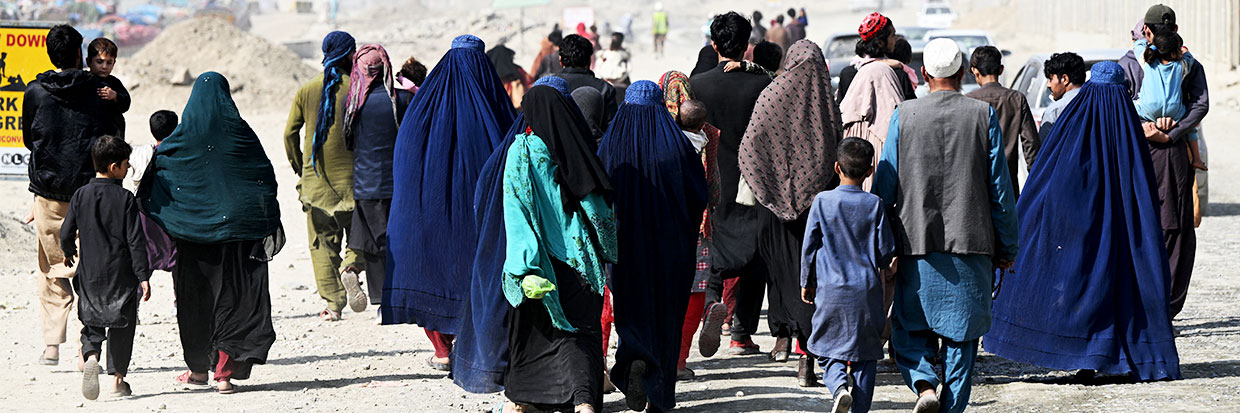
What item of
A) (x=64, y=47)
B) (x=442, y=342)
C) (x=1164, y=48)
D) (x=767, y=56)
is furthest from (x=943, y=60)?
(x=64, y=47)

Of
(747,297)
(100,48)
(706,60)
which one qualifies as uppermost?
(100,48)

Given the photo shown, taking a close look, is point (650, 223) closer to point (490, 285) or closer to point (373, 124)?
point (490, 285)

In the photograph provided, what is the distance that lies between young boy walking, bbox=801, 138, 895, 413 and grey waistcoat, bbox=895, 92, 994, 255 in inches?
5.2

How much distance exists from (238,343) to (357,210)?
130cm

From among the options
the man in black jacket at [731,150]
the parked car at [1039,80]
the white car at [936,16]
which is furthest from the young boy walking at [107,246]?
the white car at [936,16]

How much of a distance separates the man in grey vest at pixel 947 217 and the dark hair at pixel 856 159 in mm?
119

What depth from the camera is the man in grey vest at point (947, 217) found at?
15.8 ft

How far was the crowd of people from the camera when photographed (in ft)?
15.8

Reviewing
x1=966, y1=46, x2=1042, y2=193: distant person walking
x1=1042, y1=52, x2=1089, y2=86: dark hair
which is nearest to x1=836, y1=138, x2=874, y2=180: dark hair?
x1=966, y1=46, x2=1042, y2=193: distant person walking

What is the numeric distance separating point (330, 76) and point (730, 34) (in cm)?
204

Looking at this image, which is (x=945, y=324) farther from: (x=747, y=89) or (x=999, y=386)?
(x=747, y=89)

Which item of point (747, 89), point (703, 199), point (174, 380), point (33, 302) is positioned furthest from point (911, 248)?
point (33, 302)

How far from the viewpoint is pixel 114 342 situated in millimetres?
5836

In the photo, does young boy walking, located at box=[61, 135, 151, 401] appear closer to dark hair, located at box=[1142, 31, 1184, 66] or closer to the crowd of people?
the crowd of people
